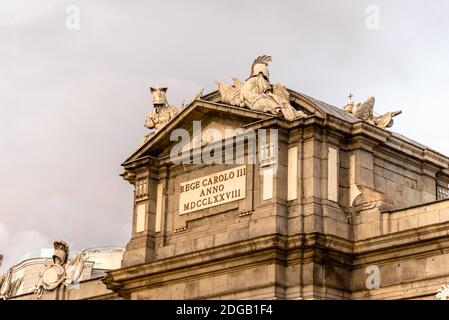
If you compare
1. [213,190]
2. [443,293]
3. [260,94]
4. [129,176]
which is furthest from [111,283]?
[443,293]

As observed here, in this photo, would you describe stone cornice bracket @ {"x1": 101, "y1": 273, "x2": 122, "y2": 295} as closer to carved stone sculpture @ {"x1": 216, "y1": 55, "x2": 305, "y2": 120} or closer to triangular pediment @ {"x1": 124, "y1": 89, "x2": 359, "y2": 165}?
triangular pediment @ {"x1": 124, "y1": 89, "x2": 359, "y2": 165}

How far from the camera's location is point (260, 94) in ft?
127

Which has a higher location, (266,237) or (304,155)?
(304,155)

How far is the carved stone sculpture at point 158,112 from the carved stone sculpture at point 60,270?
8.17m

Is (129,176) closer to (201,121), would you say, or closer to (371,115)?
(201,121)

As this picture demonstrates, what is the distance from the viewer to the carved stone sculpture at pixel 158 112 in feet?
138

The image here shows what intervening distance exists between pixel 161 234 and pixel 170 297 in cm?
243

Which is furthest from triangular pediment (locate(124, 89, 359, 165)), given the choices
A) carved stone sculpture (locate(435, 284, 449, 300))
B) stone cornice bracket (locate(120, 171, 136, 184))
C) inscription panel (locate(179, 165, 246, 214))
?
carved stone sculpture (locate(435, 284, 449, 300))

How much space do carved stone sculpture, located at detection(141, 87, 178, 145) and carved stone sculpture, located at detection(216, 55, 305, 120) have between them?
2779 mm

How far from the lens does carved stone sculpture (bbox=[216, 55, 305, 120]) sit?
3822cm
